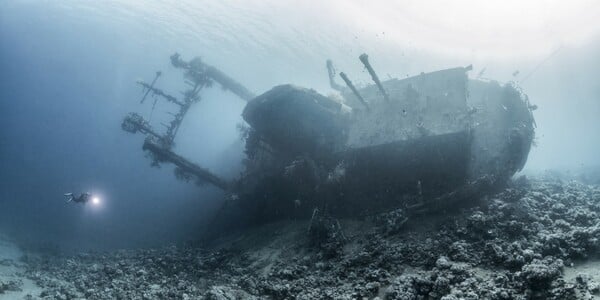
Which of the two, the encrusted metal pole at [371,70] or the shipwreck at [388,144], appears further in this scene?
the shipwreck at [388,144]

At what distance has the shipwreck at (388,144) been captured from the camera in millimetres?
12734

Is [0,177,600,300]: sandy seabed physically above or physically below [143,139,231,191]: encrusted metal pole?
below

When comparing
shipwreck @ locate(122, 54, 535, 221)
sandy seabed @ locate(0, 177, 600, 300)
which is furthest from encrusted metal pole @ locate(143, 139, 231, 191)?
sandy seabed @ locate(0, 177, 600, 300)

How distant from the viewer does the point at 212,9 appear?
Answer: 127 ft

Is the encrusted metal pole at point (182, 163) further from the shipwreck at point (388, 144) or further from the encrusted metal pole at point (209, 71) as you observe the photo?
the encrusted metal pole at point (209, 71)

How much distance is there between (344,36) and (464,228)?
37.2 meters

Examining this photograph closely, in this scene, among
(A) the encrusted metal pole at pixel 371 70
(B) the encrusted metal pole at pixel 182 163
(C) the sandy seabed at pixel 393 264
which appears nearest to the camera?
(C) the sandy seabed at pixel 393 264

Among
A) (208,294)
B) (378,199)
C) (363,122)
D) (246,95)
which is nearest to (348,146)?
(363,122)

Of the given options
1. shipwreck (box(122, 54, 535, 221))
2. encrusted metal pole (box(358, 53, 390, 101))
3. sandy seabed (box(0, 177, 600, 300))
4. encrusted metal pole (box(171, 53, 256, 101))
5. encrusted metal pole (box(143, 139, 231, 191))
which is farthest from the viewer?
encrusted metal pole (box(171, 53, 256, 101))

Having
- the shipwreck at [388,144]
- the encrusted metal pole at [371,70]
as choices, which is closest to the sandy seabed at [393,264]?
the shipwreck at [388,144]

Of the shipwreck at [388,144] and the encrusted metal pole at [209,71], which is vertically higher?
the encrusted metal pole at [209,71]

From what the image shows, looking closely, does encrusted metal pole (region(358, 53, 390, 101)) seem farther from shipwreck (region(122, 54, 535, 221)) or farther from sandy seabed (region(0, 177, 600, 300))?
sandy seabed (region(0, 177, 600, 300))

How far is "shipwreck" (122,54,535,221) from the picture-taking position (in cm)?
1273

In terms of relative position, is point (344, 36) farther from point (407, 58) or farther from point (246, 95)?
point (246, 95)
